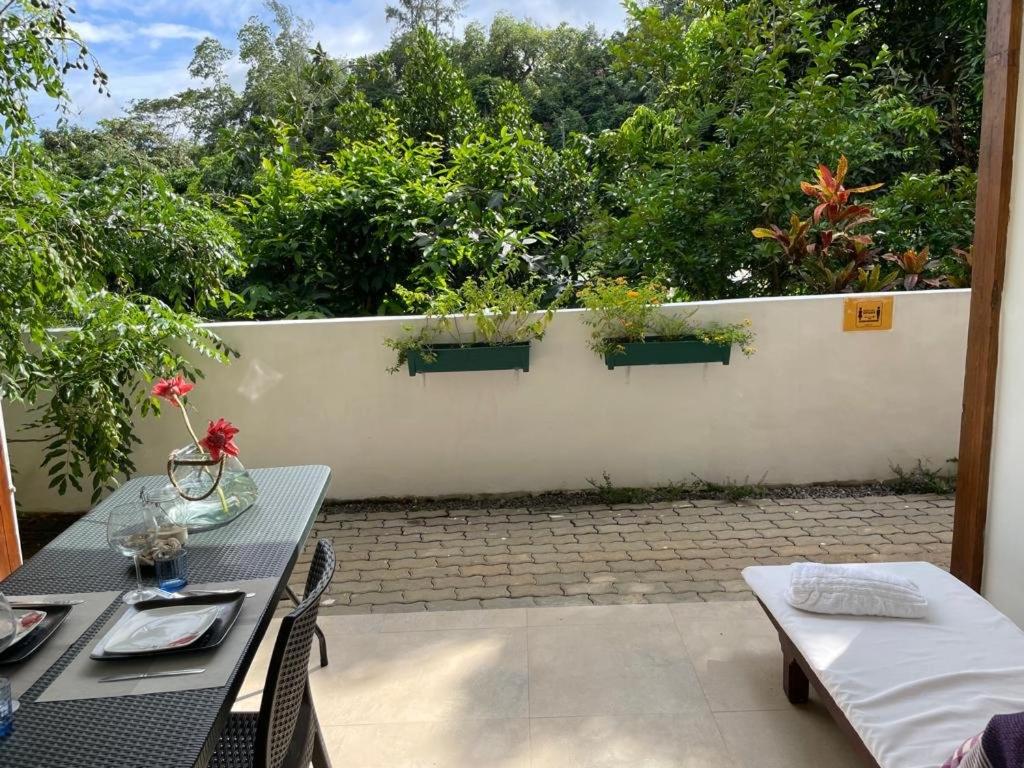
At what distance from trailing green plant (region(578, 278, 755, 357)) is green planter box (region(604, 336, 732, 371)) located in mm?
32

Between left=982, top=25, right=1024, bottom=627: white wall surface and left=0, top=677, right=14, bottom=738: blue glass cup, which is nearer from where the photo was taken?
left=0, top=677, right=14, bottom=738: blue glass cup

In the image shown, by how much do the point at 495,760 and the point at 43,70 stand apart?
2989mm

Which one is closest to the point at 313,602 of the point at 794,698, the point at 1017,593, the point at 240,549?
the point at 240,549

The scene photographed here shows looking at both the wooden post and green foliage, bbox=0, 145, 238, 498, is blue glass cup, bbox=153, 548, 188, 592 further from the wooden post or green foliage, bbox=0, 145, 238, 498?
the wooden post

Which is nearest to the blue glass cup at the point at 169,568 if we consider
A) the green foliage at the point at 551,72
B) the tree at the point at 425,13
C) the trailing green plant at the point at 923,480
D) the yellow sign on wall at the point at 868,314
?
the yellow sign on wall at the point at 868,314

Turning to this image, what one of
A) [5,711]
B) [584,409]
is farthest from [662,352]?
[5,711]

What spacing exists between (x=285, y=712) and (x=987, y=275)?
2601mm

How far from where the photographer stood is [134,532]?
6.75 ft

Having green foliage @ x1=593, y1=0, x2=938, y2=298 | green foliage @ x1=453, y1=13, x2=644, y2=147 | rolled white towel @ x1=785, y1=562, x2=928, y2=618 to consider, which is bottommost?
rolled white towel @ x1=785, y1=562, x2=928, y2=618

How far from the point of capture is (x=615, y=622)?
3.18 meters

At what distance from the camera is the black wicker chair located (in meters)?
1.58

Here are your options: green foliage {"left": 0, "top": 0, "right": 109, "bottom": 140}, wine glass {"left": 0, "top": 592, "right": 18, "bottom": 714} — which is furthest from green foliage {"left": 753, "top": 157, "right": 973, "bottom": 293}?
wine glass {"left": 0, "top": 592, "right": 18, "bottom": 714}

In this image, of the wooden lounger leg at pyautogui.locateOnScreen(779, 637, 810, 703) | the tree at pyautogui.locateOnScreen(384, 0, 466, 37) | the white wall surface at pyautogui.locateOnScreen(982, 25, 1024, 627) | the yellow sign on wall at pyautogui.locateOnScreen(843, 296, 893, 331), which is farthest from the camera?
the tree at pyautogui.locateOnScreen(384, 0, 466, 37)

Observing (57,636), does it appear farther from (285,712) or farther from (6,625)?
(285,712)
